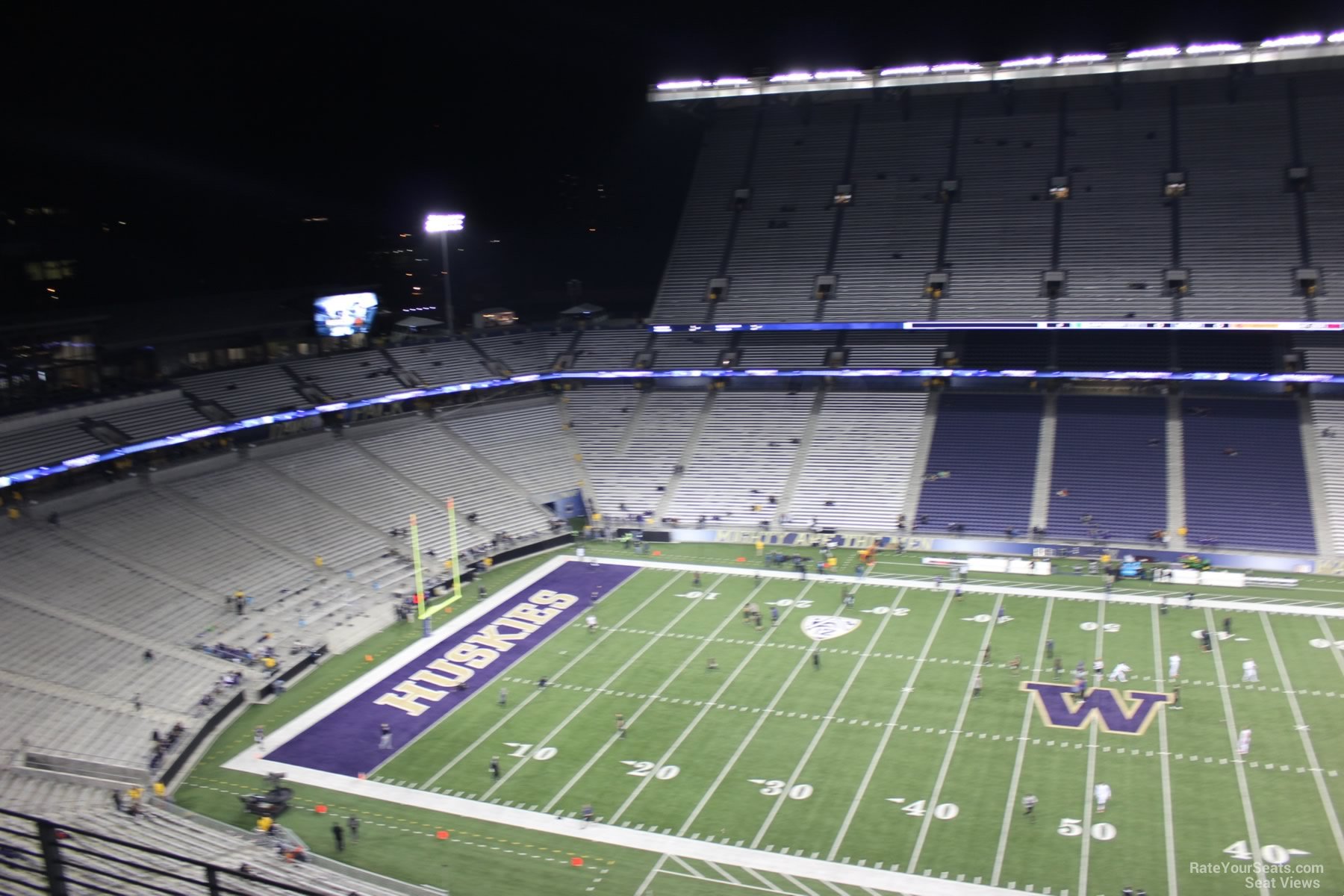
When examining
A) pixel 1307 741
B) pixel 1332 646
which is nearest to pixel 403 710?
pixel 1307 741

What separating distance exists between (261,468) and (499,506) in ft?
35.6

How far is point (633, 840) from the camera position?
25953 millimetres

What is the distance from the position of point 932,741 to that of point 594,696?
10.4 metres

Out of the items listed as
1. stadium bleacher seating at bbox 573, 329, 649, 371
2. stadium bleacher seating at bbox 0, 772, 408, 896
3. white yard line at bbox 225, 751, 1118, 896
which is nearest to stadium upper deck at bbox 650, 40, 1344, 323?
stadium bleacher seating at bbox 573, 329, 649, 371

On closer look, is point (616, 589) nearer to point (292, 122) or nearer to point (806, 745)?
point (806, 745)

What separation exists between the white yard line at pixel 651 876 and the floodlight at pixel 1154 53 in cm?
4839

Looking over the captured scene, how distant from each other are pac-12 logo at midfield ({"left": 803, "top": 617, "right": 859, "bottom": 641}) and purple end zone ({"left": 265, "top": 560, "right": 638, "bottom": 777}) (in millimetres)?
8764

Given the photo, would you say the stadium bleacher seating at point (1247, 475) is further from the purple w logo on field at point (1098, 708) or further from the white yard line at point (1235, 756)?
the purple w logo on field at point (1098, 708)

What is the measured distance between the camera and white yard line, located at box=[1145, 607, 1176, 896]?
23750 millimetres

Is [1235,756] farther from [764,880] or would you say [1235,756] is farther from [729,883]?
[729,883]

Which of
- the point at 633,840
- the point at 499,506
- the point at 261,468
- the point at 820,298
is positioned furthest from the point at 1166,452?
the point at 261,468

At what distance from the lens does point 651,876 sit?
24453mm

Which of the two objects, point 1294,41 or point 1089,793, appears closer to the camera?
point 1089,793

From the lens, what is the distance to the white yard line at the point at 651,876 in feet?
78.3
